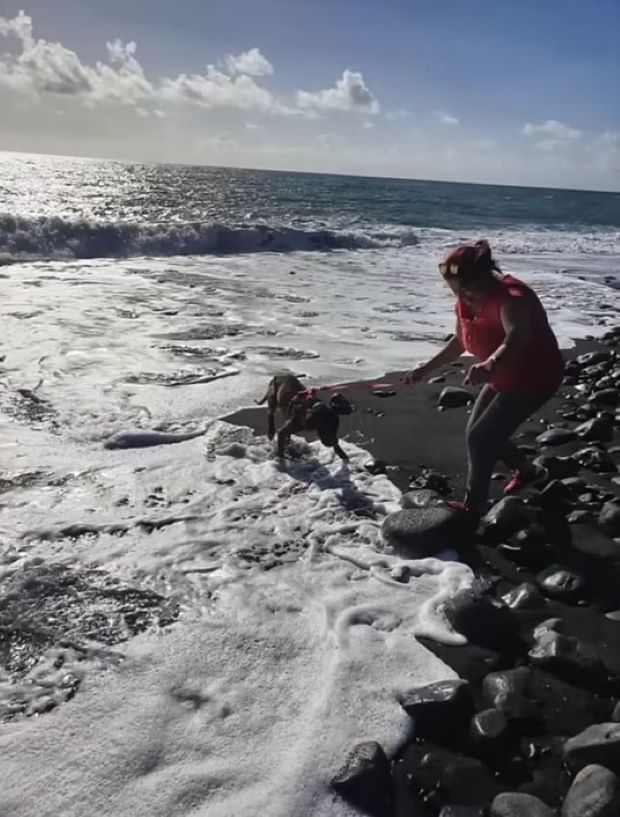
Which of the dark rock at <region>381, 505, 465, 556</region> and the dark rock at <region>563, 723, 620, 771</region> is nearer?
the dark rock at <region>563, 723, 620, 771</region>

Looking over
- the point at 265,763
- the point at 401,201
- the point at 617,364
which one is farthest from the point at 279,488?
the point at 401,201

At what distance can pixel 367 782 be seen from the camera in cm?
274

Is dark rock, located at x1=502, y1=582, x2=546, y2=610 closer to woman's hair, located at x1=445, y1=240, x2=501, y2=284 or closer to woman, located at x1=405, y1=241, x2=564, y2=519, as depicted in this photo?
woman, located at x1=405, y1=241, x2=564, y2=519

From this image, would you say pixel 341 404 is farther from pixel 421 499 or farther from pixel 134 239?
pixel 134 239

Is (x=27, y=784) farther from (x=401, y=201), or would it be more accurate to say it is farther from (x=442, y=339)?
(x=401, y=201)

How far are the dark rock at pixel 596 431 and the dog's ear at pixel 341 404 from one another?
2.39 m

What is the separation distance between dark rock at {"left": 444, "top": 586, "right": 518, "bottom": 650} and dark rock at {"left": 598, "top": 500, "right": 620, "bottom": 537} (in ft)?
4.49

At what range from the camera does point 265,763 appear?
2.88 m

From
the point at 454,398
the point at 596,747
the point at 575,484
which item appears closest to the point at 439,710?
the point at 596,747

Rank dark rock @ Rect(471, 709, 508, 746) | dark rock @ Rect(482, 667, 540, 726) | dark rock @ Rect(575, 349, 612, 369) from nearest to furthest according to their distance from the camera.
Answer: dark rock @ Rect(471, 709, 508, 746) → dark rock @ Rect(482, 667, 540, 726) → dark rock @ Rect(575, 349, 612, 369)

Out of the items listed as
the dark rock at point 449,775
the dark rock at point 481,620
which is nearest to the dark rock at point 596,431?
the dark rock at point 481,620

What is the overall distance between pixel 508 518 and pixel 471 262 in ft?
6.04

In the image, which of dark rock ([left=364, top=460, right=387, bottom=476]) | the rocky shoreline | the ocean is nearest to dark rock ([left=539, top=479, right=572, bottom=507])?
the rocky shoreline

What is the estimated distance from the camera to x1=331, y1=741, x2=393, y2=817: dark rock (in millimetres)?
2689
